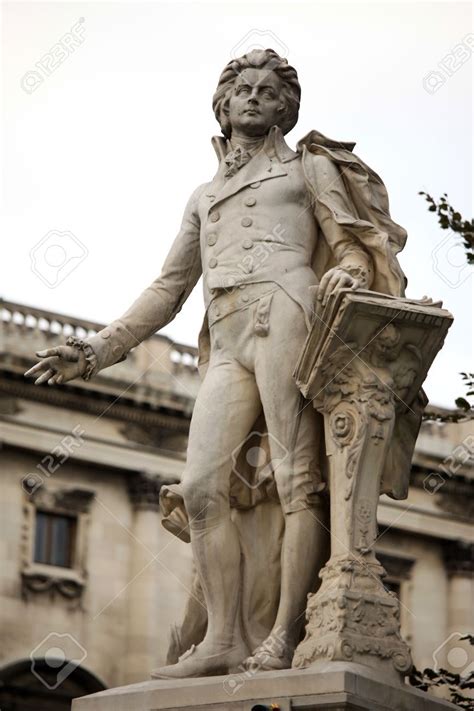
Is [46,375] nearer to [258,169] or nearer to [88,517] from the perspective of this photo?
[258,169]

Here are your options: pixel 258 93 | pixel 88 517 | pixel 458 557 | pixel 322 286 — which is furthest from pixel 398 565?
pixel 322 286

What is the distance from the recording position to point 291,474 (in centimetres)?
1059

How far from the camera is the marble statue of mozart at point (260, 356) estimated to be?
10570mm

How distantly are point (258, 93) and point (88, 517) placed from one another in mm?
30355

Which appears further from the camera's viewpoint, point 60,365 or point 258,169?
point 258,169

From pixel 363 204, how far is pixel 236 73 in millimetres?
1013

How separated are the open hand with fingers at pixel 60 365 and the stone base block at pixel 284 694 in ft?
5.44

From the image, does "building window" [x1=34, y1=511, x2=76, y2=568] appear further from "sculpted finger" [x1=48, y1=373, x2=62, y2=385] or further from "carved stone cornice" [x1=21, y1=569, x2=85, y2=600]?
"sculpted finger" [x1=48, y1=373, x2=62, y2=385]

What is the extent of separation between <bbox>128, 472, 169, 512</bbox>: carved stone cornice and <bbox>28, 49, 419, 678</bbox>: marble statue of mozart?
3008 cm

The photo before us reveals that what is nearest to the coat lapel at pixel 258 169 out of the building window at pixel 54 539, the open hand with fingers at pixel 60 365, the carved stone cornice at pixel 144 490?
the open hand with fingers at pixel 60 365

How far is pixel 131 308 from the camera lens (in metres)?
11.5

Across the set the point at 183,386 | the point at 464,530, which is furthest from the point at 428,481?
the point at 183,386

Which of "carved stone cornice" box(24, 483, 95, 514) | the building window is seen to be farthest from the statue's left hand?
the building window

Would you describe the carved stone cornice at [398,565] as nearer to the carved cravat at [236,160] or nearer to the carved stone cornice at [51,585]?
the carved stone cornice at [51,585]
